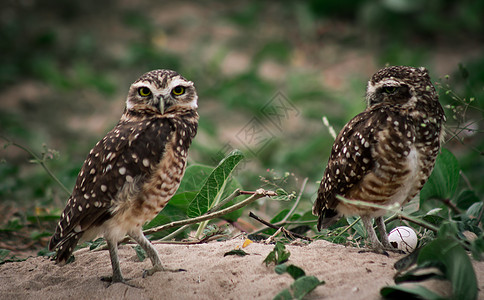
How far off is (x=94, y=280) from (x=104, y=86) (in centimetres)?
509

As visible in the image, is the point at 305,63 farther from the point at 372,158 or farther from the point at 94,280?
the point at 94,280

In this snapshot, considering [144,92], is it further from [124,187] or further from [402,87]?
[402,87]

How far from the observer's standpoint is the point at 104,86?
7535mm

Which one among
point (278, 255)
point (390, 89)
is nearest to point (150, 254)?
point (278, 255)

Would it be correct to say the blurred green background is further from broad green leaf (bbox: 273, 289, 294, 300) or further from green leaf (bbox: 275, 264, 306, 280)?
broad green leaf (bbox: 273, 289, 294, 300)

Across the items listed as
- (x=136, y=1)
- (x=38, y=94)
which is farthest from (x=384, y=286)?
(x=136, y=1)

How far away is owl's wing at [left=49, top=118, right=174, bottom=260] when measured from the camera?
9.02 ft

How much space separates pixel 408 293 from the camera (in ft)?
7.31

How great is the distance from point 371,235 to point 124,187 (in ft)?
4.72

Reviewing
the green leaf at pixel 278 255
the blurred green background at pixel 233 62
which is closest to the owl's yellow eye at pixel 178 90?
the green leaf at pixel 278 255

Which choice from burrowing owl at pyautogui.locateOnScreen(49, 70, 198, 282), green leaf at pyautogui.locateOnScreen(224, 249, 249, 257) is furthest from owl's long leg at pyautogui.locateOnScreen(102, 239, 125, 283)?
green leaf at pyautogui.locateOnScreen(224, 249, 249, 257)

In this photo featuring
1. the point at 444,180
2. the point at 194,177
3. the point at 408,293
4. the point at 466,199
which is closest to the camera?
the point at 408,293

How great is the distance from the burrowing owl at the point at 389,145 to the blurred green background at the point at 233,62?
226 cm

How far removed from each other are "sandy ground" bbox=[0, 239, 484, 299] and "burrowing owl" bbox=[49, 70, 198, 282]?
151mm
